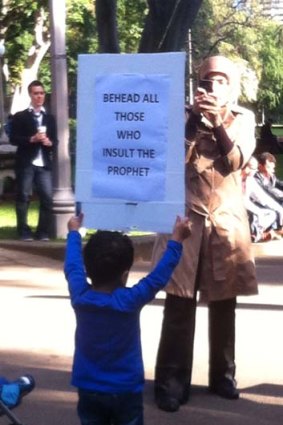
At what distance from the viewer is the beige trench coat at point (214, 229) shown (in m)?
6.40

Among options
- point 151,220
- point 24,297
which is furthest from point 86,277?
point 24,297

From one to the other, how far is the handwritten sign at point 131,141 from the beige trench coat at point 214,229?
121 cm

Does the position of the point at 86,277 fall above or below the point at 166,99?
below

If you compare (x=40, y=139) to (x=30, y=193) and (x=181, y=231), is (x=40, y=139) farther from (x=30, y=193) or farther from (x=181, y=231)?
(x=181, y=231)

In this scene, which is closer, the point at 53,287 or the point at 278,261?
the point at 53,287

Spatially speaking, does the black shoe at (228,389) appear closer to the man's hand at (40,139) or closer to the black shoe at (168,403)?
the black shoe at (168,403)

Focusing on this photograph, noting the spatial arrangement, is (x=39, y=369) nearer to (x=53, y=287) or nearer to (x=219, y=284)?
(x=219, y=284)

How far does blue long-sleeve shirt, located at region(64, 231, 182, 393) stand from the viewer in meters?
4.55

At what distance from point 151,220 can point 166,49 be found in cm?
876

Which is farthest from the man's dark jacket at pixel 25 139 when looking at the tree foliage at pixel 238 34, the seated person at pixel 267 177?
the tree foliage at pixel 238 34

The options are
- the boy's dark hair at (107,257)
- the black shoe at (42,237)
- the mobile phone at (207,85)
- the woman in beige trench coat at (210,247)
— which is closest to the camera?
the boy's dark hair at (107,257)

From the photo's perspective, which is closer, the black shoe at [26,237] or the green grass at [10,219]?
the black shoe at [26,237]

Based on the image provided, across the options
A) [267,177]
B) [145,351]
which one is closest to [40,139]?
[267,177]

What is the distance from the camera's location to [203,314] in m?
9.34
